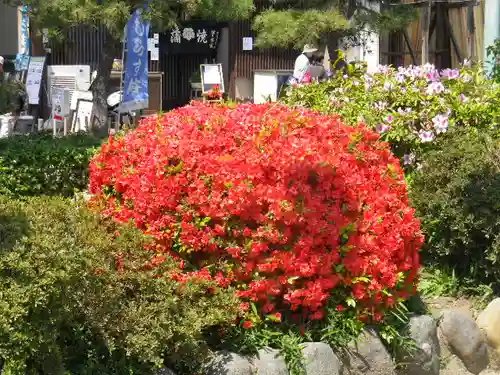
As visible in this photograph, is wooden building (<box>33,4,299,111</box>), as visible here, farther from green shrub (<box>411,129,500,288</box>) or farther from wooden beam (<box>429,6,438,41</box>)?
green shrub (<box>411,129,500,288</box>)

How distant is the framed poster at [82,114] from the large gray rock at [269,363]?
11.8m

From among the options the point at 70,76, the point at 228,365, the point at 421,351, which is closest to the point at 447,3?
the point at 70,76

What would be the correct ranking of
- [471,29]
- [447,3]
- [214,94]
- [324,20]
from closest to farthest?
[214,94] < [324,20] < [447,3] < [471,29]

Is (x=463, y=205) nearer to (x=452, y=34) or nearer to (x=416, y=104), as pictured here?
(x=416, y=104)

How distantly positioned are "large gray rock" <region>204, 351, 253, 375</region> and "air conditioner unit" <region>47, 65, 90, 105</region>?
44.6 ft

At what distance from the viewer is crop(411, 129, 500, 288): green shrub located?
6199 millimetres

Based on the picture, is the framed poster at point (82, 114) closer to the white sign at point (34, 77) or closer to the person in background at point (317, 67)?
the white sign at point (34, 77)

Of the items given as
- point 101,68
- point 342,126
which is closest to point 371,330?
point 342,126

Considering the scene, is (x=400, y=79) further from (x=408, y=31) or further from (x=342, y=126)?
(x=408, y=31)

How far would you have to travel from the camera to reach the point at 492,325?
20.1 feet

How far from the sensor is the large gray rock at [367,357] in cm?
510

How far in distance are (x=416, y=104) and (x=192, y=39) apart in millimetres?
12190

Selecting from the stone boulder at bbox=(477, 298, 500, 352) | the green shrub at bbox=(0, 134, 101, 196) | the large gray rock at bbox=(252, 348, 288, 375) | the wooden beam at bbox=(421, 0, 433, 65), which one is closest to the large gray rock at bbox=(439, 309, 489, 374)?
the stone boulder at bbox=(477, 298, 500, 352)

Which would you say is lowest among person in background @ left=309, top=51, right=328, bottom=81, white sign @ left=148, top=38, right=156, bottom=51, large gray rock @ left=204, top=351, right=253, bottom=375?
large gray rock @ left=204, top=351, right=253, bottom=375
